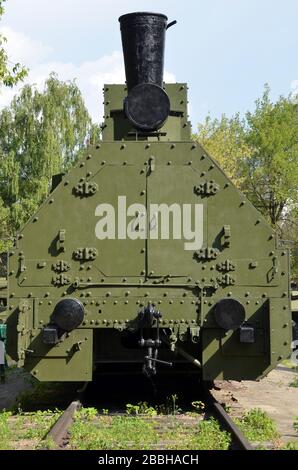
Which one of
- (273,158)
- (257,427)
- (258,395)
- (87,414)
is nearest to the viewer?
(257,427)

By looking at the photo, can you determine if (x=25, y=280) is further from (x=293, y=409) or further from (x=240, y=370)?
(x=293, y=409)

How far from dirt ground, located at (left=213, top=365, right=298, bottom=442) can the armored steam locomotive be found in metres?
0.66

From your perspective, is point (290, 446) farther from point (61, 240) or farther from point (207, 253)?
point (61, 240)

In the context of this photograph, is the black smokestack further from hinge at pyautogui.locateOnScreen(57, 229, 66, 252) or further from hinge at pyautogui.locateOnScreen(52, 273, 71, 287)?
hinge at pyautogui.locateOnScreen(52, 273, 71, 287)

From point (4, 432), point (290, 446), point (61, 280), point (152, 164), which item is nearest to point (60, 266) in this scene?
point (61, 280)

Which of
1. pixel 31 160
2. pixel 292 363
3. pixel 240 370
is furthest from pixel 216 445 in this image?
pixel 31 160

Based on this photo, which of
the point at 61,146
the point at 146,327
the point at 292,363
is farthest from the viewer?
the point at 61,146

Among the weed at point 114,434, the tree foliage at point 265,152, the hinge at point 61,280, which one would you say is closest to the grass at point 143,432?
the weed at point 114,434

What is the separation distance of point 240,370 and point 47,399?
8.52 ft

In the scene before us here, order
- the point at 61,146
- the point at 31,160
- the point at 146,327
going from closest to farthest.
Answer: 1. the point at 146,327
2. the point at 31,160
3. the point at 61,146

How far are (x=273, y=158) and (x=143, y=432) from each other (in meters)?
28.9

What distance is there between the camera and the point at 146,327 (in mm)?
7371

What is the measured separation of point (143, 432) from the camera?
20.9 feet

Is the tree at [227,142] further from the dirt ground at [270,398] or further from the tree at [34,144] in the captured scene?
the dirt ground at [270,398]
